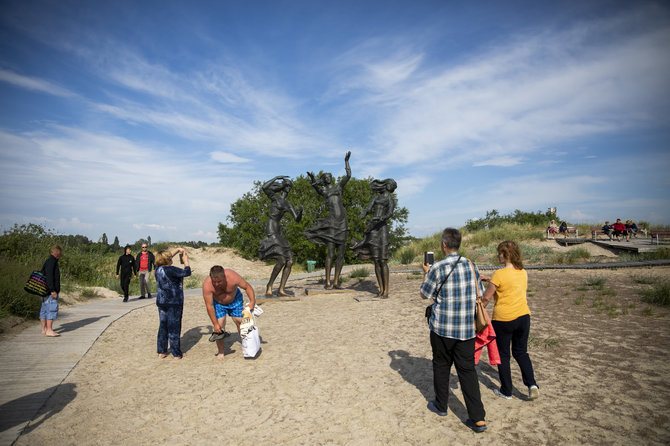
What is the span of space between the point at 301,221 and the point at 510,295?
18.3 meters

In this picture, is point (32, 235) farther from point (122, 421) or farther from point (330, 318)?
point (122, 421)

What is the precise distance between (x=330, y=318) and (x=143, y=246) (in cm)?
630

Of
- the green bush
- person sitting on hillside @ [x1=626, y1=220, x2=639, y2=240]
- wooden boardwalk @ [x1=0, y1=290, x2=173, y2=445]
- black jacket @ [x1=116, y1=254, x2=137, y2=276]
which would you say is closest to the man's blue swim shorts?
wooden boardwalk @ [x1=0, y1=290, x2=173, y2=445]

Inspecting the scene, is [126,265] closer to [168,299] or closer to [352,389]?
[168,299]

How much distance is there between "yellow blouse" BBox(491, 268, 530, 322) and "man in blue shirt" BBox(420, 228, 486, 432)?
42cm

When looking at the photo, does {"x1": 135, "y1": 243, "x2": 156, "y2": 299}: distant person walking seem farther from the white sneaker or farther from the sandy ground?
the white sneaker

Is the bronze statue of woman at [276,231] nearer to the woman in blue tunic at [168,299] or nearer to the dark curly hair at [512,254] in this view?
the woman in blue tunic at [168,299]

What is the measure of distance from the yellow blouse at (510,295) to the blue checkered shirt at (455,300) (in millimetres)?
444

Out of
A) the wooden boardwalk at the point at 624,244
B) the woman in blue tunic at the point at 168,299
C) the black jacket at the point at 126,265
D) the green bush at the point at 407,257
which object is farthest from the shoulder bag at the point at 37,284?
the wooden boardwalk at the point at 624,244

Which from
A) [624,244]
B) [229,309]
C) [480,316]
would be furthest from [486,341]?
[624,244]

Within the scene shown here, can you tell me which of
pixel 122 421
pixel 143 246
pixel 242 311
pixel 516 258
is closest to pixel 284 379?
pixel 242 311

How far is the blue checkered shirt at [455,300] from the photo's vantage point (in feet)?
10.3

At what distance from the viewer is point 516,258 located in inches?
139

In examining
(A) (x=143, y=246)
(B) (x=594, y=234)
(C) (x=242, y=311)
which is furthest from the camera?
(B) (x=594, y=234)
